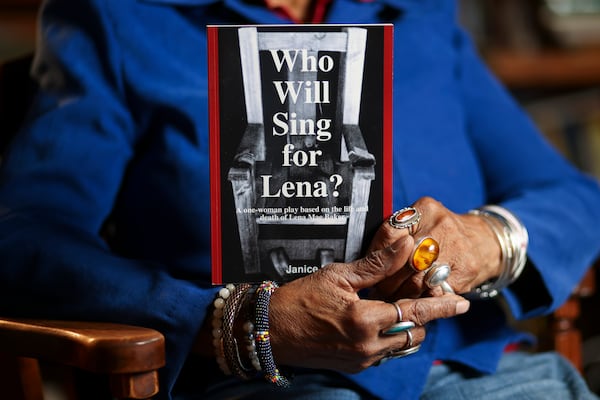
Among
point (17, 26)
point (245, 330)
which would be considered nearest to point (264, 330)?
point (245, 330)

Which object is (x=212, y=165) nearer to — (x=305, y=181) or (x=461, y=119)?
(x=305, y=181)

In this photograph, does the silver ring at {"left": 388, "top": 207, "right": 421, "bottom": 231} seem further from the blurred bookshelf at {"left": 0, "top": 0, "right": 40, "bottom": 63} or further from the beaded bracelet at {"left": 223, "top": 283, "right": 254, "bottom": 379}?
the blurred bookshelf at {"left": 0, "top": 0, "right": 40, "bottom": 63}

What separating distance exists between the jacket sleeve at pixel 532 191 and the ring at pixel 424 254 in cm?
28

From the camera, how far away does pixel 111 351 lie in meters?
0.74

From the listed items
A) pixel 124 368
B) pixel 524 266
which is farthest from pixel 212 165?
pixel 524 266

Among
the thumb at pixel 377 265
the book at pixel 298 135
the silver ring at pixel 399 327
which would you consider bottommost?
the silver ring at pixel 399 327

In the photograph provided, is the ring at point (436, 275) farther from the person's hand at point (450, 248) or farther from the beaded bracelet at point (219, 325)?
the beaded bracelet at point (219, 325)

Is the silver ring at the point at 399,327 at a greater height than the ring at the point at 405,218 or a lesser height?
lesser

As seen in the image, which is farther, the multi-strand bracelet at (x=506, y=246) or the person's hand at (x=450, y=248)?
the multi-strand bracelet at (x=506, y=246)

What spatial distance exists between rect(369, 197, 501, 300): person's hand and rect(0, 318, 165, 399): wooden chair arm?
258 millimetres

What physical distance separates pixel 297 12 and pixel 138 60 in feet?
0.84

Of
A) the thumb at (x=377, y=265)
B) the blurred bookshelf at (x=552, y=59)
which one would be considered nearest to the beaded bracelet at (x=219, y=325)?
the thumb at (x=377, y=265)

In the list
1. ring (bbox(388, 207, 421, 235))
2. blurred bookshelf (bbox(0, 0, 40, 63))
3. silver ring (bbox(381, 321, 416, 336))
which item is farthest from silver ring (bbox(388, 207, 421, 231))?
blurred bookshelf (bbox(0, 0, 40, 63))

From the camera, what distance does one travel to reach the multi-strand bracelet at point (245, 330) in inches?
32.4
